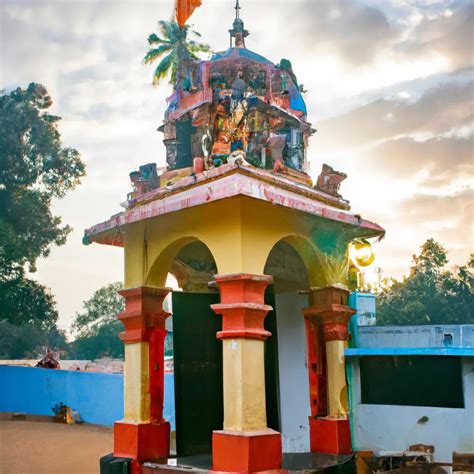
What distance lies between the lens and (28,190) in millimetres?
21281

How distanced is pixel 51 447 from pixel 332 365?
304 inches

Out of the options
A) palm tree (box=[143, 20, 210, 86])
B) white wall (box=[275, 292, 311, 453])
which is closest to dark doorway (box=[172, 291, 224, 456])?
white wall (box=[275, 292, 311, 453])

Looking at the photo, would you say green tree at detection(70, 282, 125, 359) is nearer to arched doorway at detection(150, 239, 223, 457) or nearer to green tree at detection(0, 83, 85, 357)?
green tree at detection(0, 83, 85, 357)

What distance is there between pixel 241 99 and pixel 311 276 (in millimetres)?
2292

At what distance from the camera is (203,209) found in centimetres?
692

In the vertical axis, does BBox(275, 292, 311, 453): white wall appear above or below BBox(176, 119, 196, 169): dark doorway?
below

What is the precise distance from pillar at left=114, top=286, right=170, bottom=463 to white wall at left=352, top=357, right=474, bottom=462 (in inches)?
89.6

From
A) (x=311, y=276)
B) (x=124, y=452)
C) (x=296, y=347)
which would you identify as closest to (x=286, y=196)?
(x=311, y=276)

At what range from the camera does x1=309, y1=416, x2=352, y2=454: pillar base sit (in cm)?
731

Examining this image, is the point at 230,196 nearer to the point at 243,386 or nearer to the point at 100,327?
the point at 243,386

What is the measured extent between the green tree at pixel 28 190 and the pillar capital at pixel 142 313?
13.3 meters

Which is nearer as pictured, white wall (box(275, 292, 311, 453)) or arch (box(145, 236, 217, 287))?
arch (box(145, 236, 217, 287))

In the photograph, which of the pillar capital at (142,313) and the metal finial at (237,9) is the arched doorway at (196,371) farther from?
the metal finial at (237,9)

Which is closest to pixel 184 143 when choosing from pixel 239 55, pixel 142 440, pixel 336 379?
pixel 239 55
